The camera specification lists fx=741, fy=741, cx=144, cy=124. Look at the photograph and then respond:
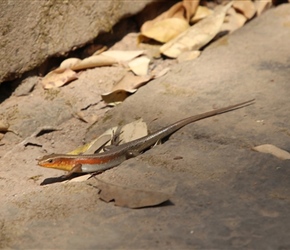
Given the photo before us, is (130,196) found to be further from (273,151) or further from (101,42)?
(101,42)

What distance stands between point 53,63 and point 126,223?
2.18 meters

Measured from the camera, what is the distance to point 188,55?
211 inches

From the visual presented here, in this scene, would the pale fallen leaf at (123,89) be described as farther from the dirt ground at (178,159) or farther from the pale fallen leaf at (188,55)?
the pale fallen leaf at (188,55)

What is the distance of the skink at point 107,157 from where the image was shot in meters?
4.10

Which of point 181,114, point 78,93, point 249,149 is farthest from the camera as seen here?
point 78,93

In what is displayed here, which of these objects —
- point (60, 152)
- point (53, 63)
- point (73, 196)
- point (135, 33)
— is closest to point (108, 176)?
point (73, 196)

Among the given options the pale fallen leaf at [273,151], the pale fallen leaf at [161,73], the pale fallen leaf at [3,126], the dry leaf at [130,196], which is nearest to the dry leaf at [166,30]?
the pale fallen leaf at [161,73]

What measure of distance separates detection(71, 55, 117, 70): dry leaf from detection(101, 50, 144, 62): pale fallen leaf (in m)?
0.06

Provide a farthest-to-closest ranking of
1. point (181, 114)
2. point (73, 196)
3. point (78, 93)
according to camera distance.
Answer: point (78, 93) < point (181, 114) < point (73, 196)

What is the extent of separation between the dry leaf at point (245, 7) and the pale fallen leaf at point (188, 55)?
0.77 m

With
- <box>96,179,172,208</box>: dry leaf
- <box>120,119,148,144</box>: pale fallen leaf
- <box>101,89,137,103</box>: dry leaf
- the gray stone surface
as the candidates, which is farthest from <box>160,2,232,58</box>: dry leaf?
<box>96,179,172,208</box>: dry leaf

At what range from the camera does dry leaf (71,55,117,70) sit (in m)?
5.25

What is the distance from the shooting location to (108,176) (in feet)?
12.5

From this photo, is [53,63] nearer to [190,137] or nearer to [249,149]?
[190,137]
